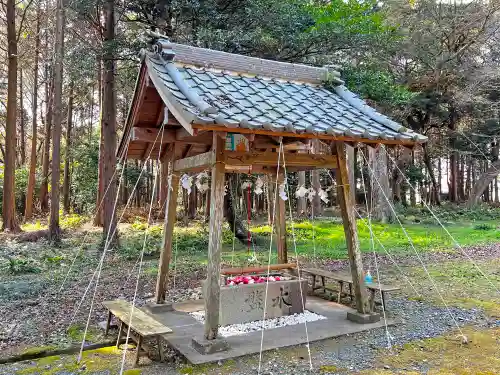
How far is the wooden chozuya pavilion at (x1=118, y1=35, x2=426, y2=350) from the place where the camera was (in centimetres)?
439

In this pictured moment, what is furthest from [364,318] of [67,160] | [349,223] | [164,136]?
[67,160]

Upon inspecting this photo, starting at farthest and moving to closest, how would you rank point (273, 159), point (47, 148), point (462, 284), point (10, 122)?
point (47, 148)
point (10, 122)
point (462, 284)
point (273, 159)

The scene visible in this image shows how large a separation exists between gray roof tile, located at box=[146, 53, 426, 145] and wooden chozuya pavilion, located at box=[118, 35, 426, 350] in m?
0.01

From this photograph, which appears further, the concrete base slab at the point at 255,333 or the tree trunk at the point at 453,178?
the tree trunk at the point at 453,178

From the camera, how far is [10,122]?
15227mm

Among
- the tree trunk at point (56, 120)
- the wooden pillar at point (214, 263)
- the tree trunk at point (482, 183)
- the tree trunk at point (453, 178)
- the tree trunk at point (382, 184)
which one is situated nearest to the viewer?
the wooden pillar at point (214, 263)

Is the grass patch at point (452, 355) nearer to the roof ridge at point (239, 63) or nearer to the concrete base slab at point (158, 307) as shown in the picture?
the concrete base slab at point (158, 307)

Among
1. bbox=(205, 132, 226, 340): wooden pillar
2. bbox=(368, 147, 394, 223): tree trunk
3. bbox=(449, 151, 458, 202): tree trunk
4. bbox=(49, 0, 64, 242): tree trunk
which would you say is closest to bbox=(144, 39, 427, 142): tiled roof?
bbox=(205, 132, 226, 340): wooden pillar

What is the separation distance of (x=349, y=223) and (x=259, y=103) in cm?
203

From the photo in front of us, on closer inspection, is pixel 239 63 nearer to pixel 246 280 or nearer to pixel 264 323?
pixel 246 280

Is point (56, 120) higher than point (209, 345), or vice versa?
point (56, 120)

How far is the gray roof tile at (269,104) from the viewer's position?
4289mm

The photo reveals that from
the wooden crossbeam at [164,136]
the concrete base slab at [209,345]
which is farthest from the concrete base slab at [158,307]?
the wooden crossbeam at [164,136]

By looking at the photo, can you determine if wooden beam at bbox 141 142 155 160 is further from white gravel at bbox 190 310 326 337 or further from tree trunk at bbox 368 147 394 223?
tree trunk at bbox 368 147 394 223
